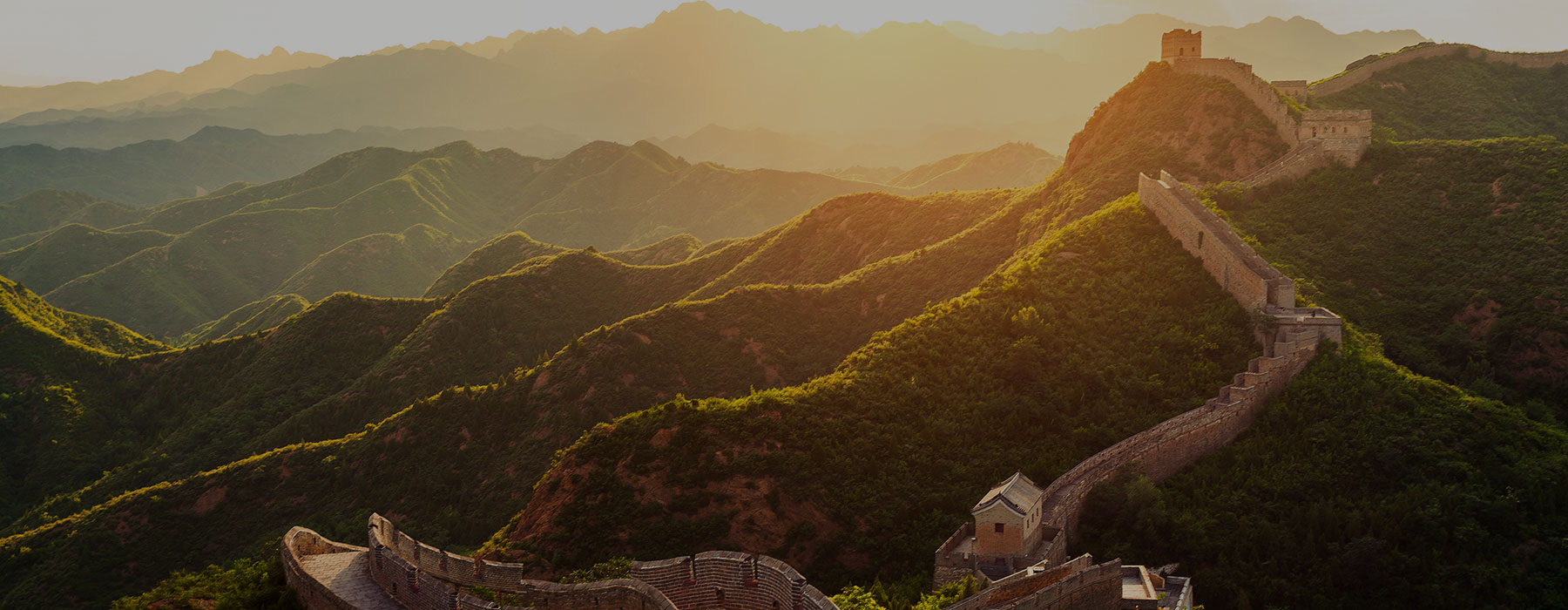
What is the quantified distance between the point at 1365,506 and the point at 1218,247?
14471 mm

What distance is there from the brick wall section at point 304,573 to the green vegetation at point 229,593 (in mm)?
292

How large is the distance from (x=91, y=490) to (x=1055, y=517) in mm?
67597

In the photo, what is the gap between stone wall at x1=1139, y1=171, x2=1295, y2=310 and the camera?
1601 inches

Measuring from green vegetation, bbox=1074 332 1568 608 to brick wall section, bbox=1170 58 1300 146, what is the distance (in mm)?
25989

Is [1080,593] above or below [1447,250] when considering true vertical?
below

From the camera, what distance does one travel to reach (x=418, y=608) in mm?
20141

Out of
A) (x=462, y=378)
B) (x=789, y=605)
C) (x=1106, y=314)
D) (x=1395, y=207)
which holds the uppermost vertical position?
(x=1395, y=207)

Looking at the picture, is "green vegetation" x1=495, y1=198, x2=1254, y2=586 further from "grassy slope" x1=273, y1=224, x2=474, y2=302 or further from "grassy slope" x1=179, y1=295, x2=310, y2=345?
"grassy slope" x1=273, y1=224, x2=474, y2=302

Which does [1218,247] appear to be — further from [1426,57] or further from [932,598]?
[1426,57]

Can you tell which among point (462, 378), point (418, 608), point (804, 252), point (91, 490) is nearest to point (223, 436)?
point (91, 490)

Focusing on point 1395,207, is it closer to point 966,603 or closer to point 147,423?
point 966,603

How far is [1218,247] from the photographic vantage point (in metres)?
44.2

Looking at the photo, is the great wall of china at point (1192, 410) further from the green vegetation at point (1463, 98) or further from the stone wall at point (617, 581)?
the green vegetation at point (1463, 98)

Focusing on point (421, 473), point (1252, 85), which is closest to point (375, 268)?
point (421, 473)
